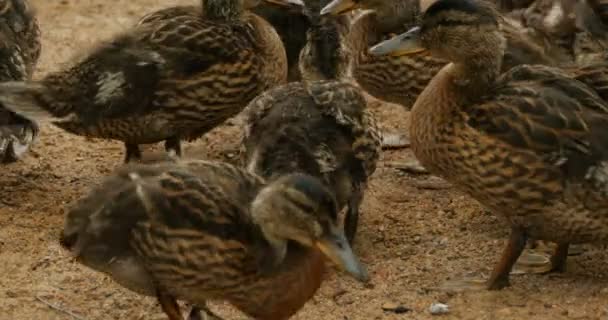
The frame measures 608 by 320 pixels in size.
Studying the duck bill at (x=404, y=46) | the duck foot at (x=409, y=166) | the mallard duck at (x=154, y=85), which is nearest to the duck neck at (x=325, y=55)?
the duck bill at (x=404, y=46)

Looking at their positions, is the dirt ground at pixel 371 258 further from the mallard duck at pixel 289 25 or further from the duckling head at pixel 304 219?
the duckling head at pixel 304 219

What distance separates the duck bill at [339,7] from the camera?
7.49m

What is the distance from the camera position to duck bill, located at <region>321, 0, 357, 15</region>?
7489mm

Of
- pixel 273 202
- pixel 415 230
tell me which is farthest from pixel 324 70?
pixel 273 202

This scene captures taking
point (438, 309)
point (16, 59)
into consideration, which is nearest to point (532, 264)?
point (438, 309)

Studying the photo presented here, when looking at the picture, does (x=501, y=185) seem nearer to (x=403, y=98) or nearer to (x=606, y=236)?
(x=606, y=236)

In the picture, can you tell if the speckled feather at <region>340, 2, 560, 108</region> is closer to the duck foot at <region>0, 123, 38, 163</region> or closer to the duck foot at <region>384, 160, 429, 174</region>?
the duck foot at <region>384, 160, 429, 174</region>

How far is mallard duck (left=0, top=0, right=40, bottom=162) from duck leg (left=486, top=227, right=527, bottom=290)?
8.51 ft

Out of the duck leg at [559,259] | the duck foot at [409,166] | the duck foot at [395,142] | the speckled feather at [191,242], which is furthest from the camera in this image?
the duck foot at [395,142]

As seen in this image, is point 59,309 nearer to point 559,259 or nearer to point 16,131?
point 16,131

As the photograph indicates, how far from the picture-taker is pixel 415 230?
666cm

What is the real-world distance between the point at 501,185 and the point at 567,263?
2.63ft

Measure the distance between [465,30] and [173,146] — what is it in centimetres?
187

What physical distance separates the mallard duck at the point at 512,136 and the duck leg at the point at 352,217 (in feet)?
1.19
